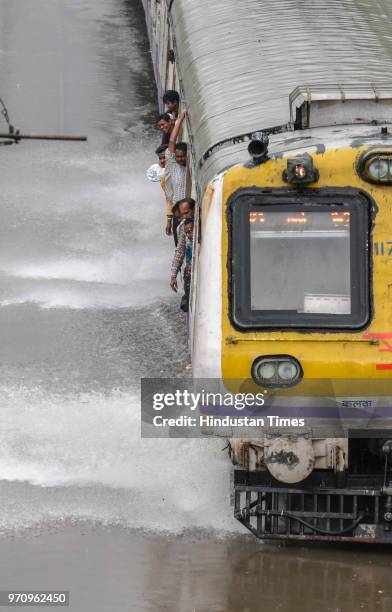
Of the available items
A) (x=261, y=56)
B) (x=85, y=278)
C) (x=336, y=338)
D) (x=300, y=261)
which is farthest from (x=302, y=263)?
(x=85, y=278)

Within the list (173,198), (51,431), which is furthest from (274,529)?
(173,198)

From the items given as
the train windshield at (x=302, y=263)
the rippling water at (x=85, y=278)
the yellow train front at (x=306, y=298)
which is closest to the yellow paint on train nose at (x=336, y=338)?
the yellow train front at (x=306, y=298)

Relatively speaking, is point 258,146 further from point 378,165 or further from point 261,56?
point 261,56

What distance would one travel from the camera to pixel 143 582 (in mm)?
9383

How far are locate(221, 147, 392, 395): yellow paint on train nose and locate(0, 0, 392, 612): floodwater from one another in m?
1.18

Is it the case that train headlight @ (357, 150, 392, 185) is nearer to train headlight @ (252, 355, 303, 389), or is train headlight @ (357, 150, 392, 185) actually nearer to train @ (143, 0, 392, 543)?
train @ (143, 0, 392, 543)

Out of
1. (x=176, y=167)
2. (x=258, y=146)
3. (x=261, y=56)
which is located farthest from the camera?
(x=176, y=167)

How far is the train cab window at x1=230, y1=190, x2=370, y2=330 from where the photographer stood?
374 inches

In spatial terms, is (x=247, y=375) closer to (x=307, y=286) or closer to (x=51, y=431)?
(x=307, y=286)

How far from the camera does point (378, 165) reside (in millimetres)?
9500

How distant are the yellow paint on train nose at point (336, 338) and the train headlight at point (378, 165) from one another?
0.20 ft

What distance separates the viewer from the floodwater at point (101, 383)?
9.44 metres

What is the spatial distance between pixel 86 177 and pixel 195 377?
8.84 meters

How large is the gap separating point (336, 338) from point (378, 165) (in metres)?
1.08
